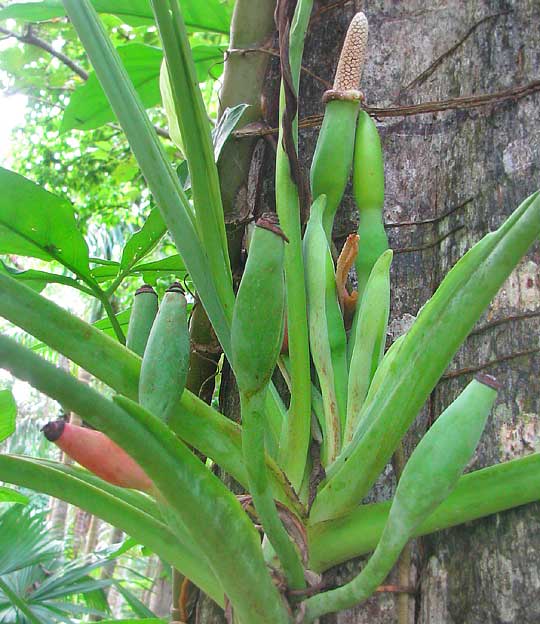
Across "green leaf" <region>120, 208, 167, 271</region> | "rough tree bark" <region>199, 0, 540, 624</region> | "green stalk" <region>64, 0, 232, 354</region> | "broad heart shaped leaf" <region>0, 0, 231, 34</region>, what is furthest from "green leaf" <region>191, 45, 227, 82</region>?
"green stalk" <region>64, 0, 232, 354</region>

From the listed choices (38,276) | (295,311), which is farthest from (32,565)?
(295,311)

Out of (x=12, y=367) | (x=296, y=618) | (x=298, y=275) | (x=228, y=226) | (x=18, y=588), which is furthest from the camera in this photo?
(x=18, y=588)

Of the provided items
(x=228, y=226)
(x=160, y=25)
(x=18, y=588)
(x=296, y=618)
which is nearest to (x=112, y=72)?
(x=160, y=25)

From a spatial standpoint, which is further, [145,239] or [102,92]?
[102,92]

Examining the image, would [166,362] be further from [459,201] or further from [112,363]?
[459,201]

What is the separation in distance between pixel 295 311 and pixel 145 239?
356mm

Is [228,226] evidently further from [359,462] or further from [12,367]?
[12,367]

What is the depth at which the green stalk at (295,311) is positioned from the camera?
0.66 meters

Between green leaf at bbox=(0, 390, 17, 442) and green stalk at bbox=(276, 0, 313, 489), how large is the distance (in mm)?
369

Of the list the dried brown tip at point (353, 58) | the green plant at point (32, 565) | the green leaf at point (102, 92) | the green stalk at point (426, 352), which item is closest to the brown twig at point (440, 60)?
the dried brown tip at point (353, 58)

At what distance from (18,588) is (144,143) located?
69.8 inches

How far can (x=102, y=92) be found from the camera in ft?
4.35

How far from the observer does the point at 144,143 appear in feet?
1.97

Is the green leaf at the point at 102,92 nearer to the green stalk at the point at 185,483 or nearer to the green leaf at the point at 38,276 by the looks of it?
the green leaf at the point at 38,276
